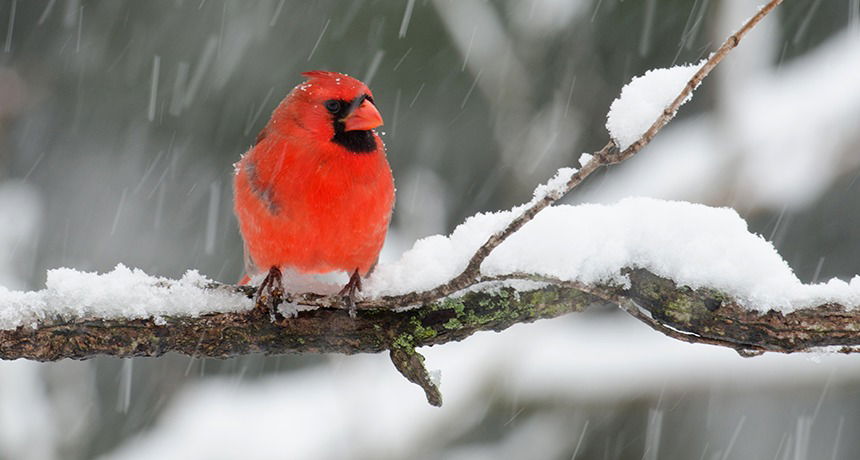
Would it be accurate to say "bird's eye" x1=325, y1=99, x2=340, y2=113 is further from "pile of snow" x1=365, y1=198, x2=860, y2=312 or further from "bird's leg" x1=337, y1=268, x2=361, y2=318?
"pile of snow" x1=365, y1=198, x2=860, y2=312

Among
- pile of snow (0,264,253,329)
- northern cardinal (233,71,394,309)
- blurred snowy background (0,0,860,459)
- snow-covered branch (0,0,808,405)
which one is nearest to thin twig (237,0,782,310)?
snow-covered branch (0,0,808,405)

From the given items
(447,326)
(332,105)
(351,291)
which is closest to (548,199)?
(447,326)

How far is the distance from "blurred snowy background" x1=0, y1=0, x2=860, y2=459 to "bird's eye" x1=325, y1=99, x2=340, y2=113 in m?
1.97

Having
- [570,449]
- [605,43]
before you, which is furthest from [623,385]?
[605,43]

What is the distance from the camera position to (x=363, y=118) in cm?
275

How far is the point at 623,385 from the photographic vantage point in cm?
471

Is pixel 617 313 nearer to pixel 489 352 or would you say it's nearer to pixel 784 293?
pixel 489 352

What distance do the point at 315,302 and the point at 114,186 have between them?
5.45 meters

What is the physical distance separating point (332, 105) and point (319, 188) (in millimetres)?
293

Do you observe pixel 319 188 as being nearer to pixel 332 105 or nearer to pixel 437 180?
pixel 332 105

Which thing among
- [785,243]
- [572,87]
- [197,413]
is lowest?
[197,413]

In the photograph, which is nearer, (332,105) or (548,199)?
(548,199)

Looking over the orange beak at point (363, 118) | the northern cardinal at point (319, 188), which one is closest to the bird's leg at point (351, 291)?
the northern cardinal at point (319, 188)

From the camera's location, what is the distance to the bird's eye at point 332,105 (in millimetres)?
2814
